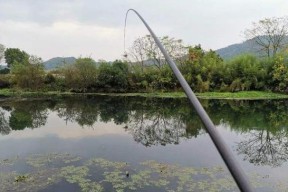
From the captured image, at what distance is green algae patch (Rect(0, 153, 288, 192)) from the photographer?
27.4 feet

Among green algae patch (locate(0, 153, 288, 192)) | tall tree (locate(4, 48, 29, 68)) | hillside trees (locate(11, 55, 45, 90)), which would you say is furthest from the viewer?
tall tree (locate(4, 48, 29, 68))

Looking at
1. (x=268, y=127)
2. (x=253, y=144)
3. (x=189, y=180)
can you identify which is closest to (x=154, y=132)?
(x=253, y=144)

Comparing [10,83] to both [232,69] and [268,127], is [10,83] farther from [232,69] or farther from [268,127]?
[268,127]

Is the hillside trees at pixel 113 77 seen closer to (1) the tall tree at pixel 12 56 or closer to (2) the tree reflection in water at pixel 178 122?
(2) the tree reflection in water at pixel 178 122

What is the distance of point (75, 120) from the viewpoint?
65.6 feet

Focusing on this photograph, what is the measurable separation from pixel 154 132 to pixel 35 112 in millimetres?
10738

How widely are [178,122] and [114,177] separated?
1037cm

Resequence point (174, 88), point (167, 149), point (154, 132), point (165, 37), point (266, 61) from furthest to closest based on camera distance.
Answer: point (165, 37)
point (174, 88)
point (266, 61)
point (154, 132)
point (167, 149)

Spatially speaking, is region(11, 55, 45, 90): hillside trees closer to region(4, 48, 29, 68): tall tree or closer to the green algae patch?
region(4, 48, 29, 68): tall tree

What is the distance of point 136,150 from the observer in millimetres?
12586

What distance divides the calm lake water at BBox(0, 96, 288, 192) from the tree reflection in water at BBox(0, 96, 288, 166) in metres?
0.04

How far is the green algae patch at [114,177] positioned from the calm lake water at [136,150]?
0.03 metres

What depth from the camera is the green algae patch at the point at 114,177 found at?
835 centimetres

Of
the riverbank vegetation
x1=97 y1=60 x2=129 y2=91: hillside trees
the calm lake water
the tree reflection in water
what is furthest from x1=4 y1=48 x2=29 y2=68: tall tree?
the calm lake water
